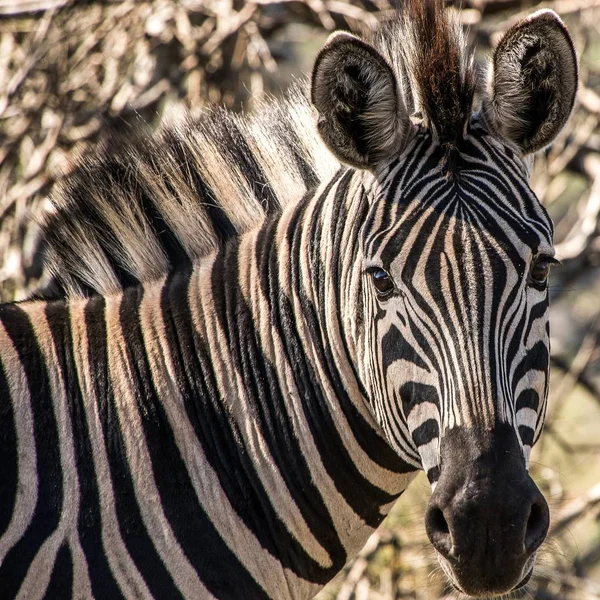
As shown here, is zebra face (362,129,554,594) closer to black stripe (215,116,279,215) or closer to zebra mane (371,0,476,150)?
zebra mane (371,0,476,150)

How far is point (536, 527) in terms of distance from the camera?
2648 mm

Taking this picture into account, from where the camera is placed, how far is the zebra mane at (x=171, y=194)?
11.2 feet

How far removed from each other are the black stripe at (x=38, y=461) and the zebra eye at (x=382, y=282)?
125 cm

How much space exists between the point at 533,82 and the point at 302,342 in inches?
50.6

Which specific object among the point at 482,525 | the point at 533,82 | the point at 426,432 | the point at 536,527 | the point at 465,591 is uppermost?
the point at 533,82

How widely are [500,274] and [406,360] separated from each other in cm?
42

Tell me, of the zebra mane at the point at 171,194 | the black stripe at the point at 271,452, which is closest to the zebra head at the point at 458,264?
the black stripe at the point at 271,452

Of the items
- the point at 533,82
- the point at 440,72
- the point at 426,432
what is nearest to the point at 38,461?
the point at 426,432

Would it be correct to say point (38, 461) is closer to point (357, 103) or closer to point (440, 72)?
point (357, 103)

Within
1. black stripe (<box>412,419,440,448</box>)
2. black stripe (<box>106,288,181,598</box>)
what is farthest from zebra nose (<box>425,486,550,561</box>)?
black stripe (<box>106,288,181,598</box>)

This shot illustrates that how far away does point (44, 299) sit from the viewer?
3.43 meters

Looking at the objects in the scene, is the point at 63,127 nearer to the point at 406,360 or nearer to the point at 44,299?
the point at 44,299

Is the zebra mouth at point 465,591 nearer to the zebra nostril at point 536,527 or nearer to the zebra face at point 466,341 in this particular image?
the zebra face at point 466,341

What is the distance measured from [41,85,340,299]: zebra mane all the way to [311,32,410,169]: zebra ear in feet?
1.20
